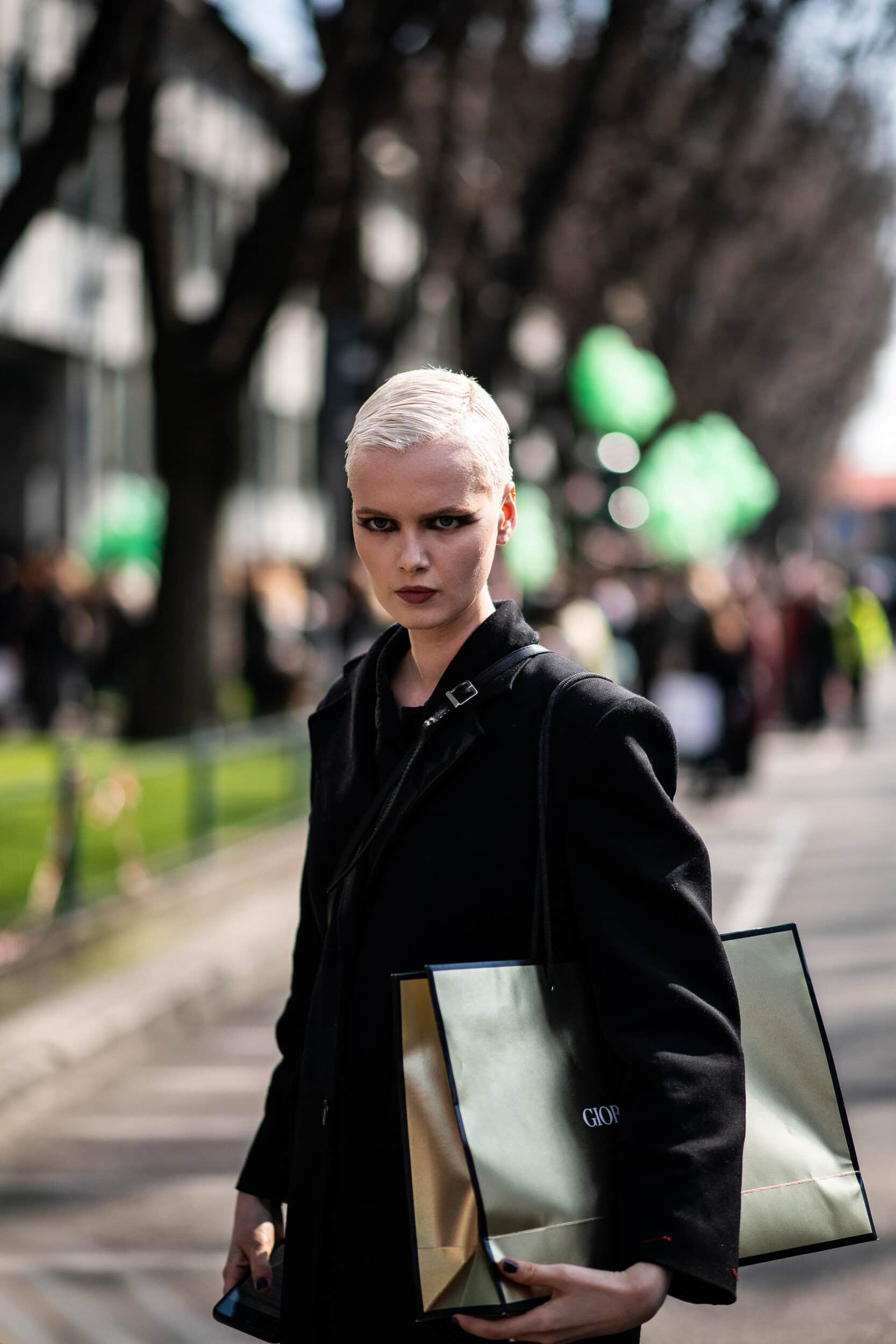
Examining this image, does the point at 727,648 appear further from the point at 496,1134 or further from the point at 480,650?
the point at 496,1134

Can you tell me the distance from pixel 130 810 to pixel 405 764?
8.36m

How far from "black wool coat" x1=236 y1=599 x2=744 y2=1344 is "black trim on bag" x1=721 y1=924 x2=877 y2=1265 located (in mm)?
85

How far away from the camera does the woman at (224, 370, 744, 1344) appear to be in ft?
6.79

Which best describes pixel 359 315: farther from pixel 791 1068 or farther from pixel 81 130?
pixel 791 1068

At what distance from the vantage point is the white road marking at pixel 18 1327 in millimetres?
4789

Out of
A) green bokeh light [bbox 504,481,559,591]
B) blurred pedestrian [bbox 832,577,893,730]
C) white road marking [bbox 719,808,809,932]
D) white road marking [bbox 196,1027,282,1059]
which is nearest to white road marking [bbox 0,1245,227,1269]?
white road marking [bbox 196,1027,282,1059]

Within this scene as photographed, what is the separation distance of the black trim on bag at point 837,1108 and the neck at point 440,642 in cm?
44

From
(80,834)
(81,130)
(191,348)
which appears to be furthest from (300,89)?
(80,834)

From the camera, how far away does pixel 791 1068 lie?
2281mm

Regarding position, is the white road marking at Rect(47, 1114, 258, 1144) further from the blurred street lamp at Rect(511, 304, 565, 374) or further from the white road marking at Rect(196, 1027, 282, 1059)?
the blurred street lamp at Rect(511, 304, 565, 374)

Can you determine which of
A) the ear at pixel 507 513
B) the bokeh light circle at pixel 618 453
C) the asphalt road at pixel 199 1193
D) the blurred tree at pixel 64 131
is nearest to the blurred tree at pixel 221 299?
the blurred tree at pixel 64 131

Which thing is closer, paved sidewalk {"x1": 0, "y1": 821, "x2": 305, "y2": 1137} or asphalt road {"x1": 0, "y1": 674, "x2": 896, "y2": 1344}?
asphalt road {"x1": 0, "y1": 674, "x2": 896, "y2": 1344}

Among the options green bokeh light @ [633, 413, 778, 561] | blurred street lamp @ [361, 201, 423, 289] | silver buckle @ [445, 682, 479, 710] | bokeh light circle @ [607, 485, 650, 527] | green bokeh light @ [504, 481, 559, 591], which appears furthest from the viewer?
blurred street lamp @ [361, 201, 423, 289]

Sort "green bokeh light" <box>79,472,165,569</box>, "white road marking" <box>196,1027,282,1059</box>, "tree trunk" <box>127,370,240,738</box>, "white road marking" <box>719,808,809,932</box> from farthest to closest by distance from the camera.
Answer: "green bokeh light" <box>79,472,165,569</box> < "tree trunk" <box>127,370,240,738</box> < "white road marking" <box>719,808,809,932</box> < "white road marking" <box>196,1027,282,1059</box>
